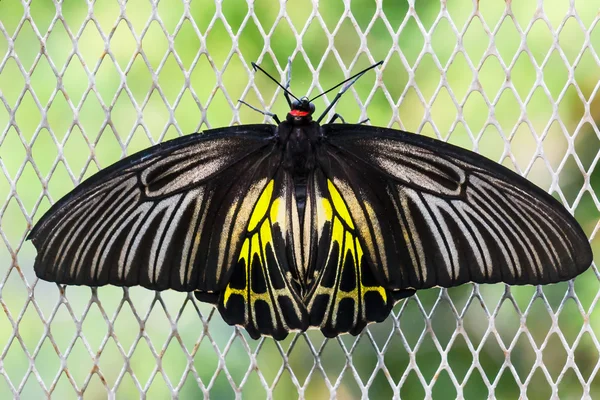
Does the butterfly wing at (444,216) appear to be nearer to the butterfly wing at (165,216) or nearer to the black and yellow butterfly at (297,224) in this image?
the black and yellow butterfly at (297,224)

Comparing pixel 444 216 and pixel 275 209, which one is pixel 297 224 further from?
pixel 444 216

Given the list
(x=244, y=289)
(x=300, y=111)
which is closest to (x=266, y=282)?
(x=244, y=289)

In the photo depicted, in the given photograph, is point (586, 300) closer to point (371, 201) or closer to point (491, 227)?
point (491, 227)

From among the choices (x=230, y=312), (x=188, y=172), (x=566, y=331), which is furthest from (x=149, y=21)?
(x=566, y=331)

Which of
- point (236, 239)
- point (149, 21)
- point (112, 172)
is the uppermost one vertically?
point (149, 21)

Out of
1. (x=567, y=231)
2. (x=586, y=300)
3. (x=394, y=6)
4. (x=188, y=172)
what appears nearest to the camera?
(x=567, y=231)

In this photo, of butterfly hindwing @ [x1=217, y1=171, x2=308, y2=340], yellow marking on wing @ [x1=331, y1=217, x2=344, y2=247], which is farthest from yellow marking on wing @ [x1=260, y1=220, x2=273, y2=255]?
yellow marking on wing @ [x1=331, y1=217, x2=344, y2=247]
